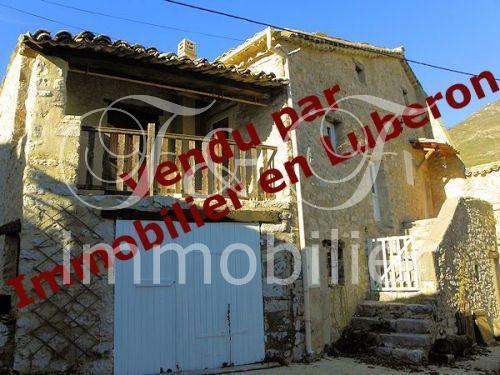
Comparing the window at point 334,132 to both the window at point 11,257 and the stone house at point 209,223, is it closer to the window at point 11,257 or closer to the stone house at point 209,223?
the stone house at point 209,223

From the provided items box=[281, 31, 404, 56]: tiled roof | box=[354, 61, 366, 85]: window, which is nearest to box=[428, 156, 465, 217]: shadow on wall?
box=[281, 31, 404, 56]: tiled roof

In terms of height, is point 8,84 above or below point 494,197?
above

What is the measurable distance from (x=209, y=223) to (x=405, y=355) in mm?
3954

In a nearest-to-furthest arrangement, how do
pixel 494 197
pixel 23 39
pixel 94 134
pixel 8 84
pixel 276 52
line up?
1. pixel 23 39
2. pixel 94 134
3. pixel 8 84
4. pixel 276 52
5. pixel 494 197

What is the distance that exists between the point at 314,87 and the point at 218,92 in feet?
7.35

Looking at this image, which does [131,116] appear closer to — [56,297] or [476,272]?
[56,297]

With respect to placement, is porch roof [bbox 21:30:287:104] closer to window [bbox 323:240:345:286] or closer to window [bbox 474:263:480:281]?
window [bbox 323:240:345:286]

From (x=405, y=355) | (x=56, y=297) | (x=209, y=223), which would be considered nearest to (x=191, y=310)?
(x=209, y=223)

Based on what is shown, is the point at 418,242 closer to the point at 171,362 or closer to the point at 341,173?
the point at 341,173

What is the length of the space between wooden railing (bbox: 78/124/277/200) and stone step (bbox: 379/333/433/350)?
3.27 meters

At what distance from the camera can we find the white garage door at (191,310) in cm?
606

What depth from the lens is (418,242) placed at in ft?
30.6

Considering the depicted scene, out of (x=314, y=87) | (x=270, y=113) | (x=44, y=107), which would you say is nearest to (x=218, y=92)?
(x=270, y=113)

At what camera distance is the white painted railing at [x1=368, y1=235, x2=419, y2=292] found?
28.4 ft
